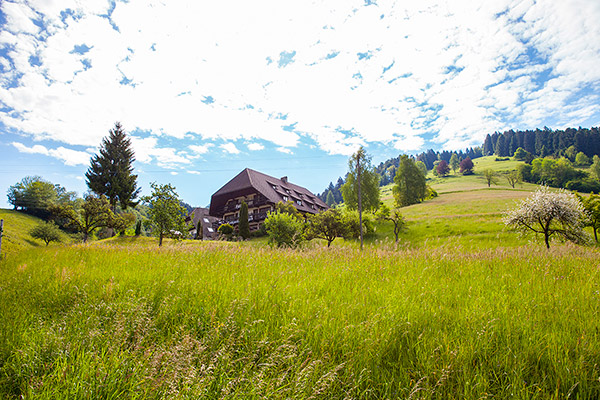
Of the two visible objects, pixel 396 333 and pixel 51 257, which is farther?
pixel 51 257

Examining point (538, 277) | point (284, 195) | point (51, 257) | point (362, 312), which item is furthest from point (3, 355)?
point (284, 195)

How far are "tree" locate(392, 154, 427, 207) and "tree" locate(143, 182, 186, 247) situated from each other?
179 ft

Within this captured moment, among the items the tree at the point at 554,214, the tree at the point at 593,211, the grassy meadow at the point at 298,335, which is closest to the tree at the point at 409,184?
the tree at the point at 593,211

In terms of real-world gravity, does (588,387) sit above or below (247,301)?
below

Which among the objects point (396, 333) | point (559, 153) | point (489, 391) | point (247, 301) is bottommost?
point (489, 391)

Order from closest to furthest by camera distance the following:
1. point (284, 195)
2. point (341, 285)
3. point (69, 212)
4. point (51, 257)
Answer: point (341, 285) < point (51, 257) < point (69, 212) < point (284, 195)

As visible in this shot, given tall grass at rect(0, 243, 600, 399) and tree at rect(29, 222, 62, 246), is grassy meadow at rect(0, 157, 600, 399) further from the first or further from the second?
tree at rect(29, 222, 62, 246)

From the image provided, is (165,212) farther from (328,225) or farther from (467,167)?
(467,167)

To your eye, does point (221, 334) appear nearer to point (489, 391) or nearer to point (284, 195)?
point (489, 391)

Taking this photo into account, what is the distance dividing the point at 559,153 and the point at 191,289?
676 feet

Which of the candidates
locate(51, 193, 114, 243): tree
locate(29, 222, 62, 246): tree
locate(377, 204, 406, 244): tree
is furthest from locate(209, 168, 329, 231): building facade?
locate(29, 222, 62, 246): tree

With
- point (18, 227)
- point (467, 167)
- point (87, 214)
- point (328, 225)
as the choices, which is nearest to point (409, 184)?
point (328, 225)

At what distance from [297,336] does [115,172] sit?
49.8 metres

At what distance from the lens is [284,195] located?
56.0 m
